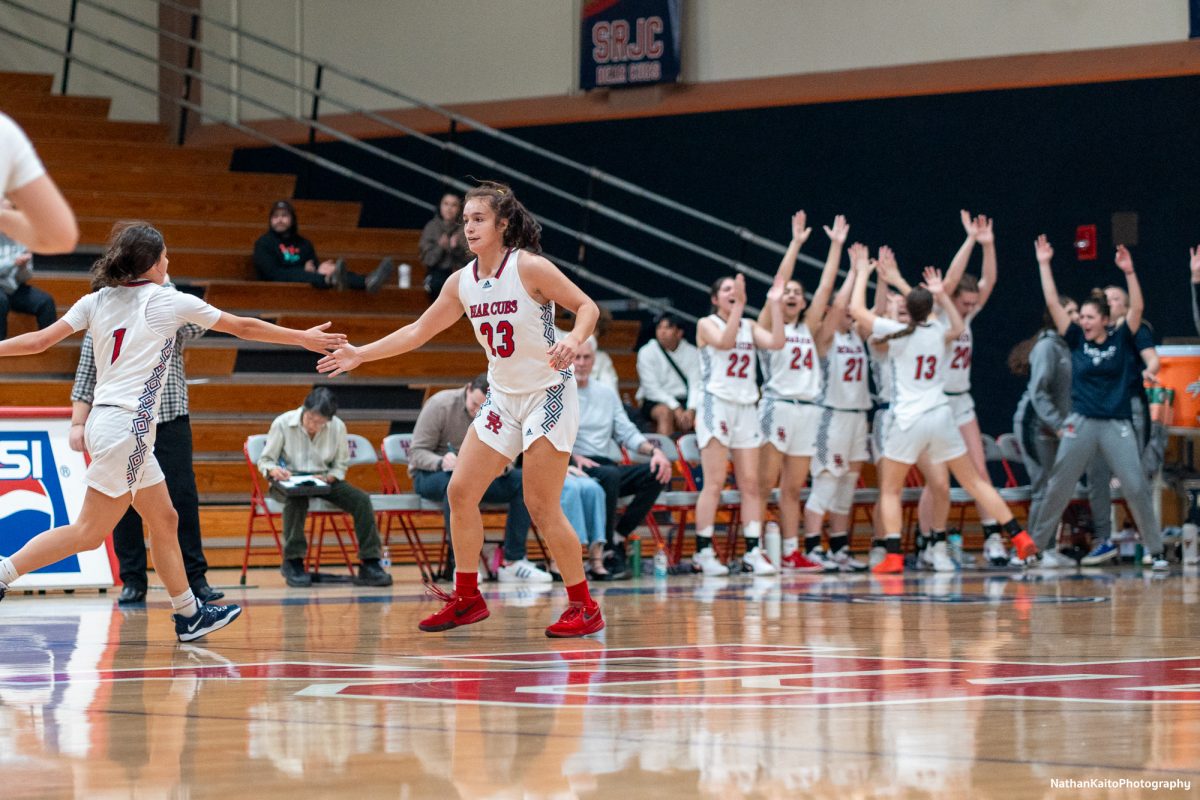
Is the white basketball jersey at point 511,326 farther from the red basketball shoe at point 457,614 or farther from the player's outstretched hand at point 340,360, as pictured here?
the red basketball shoe at point 457,614

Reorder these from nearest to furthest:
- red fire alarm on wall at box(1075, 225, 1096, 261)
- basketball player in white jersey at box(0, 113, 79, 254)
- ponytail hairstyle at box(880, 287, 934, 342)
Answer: basketball player in white jersey at box(0, 113, 79, 254) → ponytail hairstyle at box(880, 287, 934, 342) → red fire alarm on wall at box(1075, 225, 1096, 261)

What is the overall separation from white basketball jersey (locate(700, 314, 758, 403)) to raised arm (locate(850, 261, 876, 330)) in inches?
29.9

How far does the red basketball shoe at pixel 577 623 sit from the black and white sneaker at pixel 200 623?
52.7 inches

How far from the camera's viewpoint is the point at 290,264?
1366 centimetres

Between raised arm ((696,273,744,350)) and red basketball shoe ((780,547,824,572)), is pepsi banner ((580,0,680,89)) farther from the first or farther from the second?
red basketball shoe ((780,547,824,572))

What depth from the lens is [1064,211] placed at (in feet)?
44.4

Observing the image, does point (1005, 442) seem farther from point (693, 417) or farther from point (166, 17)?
point (166, 17)

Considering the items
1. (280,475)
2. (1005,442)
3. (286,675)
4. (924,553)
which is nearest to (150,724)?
(286,675)

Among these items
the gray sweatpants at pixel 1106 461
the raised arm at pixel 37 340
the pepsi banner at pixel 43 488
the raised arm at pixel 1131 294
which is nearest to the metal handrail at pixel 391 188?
the gray sweatpants at pixel 1106 461

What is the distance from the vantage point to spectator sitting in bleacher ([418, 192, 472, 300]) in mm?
13422

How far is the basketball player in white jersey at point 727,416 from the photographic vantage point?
1112cm

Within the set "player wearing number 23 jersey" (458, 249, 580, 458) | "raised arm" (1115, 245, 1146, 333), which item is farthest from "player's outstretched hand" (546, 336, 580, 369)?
"raised arm" (1115, 245, 1146, 333)

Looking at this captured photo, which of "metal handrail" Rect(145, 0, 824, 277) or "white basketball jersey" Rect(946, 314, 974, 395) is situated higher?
"metal handrail" Rect(145, 0, 824, 277)

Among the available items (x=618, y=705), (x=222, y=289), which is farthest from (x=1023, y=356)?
(x=618, y=705)
